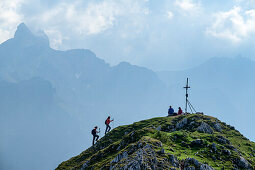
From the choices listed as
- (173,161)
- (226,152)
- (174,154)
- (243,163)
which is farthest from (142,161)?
(243,163)

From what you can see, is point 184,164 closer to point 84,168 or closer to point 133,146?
point 133,146

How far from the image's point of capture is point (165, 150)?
23578 millimetres

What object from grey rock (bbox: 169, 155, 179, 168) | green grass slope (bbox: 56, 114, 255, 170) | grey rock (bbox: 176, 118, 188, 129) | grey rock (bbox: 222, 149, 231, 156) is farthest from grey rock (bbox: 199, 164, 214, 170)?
grey rock (bbox: 176, 118, 188, 129)

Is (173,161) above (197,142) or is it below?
below

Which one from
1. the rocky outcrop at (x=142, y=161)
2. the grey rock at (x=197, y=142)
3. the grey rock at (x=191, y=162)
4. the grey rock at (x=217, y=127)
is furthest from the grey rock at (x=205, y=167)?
the grey rock at (x=217, y=127)

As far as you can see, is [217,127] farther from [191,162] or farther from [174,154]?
[191,162]

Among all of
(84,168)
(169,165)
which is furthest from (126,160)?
(84,168)

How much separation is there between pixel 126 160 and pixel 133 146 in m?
2.79

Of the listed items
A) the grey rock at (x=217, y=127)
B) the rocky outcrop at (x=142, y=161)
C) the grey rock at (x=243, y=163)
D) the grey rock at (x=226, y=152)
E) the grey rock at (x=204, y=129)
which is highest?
the grey rock at (x=217, y=127)

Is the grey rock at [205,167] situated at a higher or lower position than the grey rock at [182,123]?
lower

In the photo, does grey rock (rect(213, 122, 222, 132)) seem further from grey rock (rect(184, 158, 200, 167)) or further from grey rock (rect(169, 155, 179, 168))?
grey rock (rect(169, 155, 179, 168))

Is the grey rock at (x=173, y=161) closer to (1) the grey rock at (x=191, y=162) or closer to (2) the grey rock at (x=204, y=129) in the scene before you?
(1) the grey rock at (x=191, y=162)

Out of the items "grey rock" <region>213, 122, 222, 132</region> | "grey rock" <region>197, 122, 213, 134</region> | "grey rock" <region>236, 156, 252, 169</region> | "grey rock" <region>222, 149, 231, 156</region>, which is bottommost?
"grey rock" <region>236, 156, 252, 169</region>

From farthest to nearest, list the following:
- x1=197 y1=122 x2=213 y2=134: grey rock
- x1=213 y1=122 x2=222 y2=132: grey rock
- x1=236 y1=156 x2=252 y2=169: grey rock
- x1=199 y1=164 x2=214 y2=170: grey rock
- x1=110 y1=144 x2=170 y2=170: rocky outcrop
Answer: x1=213 y1=122 x2=222 y2=132: grey rock
x1=197 y1=122 x2=213 y2=134: grey rock
x1=236 y1=156 x2=252 y2=169: grey rock
x1=199 y1=164 x2=214 y2=170: grey rock
x1=110 y1=144 x2=170 y2=170: rocky outcrop
